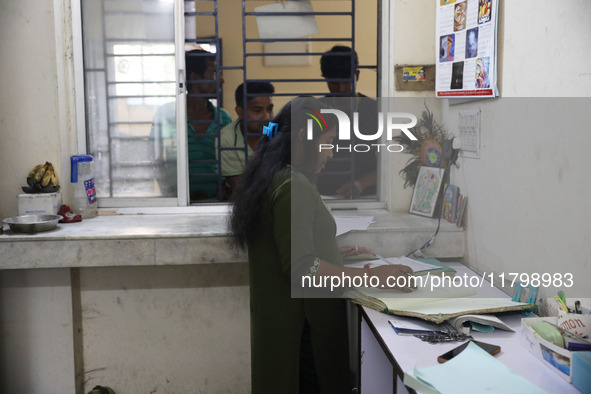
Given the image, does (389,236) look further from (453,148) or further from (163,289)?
(163,289)

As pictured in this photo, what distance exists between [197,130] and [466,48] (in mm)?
1357

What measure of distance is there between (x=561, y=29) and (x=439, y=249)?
1058 millimetres

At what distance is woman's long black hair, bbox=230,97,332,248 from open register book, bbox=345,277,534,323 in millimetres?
408

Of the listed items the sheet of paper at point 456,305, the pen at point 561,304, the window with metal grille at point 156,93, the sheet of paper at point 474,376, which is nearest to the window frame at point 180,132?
the window with metal grille at point 156,93

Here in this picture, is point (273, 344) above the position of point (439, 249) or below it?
below

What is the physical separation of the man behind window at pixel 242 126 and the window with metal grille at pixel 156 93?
0.10ft

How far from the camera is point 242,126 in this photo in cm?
283

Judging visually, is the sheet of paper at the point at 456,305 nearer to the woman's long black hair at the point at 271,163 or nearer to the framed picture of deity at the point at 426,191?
the woman's long black hair at the point at 271,163

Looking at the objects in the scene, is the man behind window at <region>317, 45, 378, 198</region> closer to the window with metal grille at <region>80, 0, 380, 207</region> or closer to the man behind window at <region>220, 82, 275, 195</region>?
the window with metal grille at <region>80, 0, 380, 207</region>

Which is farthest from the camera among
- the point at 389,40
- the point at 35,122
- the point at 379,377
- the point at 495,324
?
Result: the point at 389,40

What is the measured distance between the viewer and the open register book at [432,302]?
1.59 metres

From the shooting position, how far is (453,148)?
94.5 inches

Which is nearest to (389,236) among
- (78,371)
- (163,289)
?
(163,289)

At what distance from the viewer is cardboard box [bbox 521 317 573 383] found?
4.03ft
